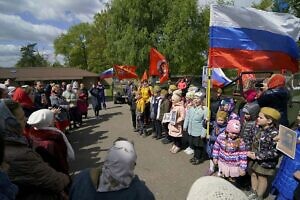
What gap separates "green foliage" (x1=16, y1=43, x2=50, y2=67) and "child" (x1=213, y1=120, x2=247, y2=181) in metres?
95.1

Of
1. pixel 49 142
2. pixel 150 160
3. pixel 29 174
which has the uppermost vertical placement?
pixel 49 142

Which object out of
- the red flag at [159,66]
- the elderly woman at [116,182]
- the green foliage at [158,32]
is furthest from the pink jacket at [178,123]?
the green foliage at [158,32]

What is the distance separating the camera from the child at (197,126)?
7.70 m

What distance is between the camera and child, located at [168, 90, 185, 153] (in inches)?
344

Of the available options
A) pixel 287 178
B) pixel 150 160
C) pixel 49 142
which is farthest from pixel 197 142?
pixel 49 142

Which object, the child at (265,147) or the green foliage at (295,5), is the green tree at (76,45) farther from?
the child at (265,147)

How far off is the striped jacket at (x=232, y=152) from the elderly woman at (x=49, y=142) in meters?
2.71

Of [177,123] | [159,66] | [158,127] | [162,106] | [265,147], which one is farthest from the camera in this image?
[159,66]

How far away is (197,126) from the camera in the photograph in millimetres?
7723

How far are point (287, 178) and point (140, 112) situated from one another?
23.0 ft

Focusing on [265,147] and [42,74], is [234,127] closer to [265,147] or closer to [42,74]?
[265,147]

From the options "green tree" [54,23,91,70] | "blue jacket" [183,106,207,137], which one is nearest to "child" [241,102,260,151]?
"blue jacket" [183,106,207,137]

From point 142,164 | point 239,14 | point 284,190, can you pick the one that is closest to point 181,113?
point 142,164

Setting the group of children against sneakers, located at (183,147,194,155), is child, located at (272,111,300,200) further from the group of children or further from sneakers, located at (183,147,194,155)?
sneakers, located at (183,147,194,155)
